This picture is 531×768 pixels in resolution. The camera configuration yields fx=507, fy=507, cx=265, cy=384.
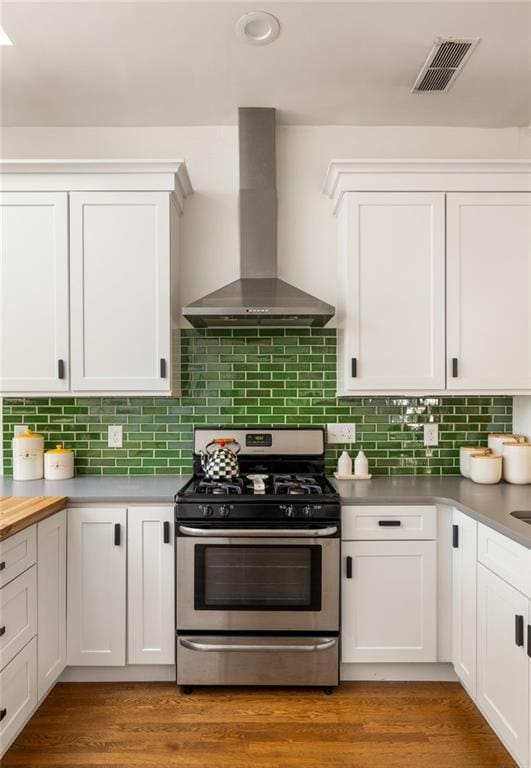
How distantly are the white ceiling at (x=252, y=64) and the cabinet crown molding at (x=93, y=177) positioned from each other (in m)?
0.41

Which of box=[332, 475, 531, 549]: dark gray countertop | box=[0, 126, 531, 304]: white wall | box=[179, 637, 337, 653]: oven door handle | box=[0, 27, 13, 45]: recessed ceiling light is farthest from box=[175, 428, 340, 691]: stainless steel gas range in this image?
box=[0, 27, 13, 45]: recessed ceiling light

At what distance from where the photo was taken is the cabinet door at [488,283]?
259cm

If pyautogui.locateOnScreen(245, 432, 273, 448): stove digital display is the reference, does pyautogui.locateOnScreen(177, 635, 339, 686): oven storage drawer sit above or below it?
below

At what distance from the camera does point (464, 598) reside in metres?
2.19

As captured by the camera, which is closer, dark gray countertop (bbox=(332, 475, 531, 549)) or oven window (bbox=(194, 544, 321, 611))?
dark gray countertop (bbox=(332, 475, 531, 549))

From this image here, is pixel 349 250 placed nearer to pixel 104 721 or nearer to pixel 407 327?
pixel 407 327

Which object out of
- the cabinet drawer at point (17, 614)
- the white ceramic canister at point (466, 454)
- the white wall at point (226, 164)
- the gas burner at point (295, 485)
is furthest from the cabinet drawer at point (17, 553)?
the white ceramic canister at point (466, 454)

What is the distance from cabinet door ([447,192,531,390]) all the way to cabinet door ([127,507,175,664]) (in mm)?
1652

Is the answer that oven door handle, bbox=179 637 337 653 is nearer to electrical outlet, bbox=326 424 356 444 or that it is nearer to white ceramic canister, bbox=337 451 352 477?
white ceramic canister, bbox=337 451 352 477

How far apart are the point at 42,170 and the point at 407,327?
78.9 inches

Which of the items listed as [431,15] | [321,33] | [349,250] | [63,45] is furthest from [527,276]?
[63,45]

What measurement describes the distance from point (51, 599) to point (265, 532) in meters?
0.97

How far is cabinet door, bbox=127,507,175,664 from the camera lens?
2.34 metres

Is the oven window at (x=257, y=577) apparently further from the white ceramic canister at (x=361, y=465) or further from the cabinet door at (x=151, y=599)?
the white ceramic canister at (x=361, y=465)
